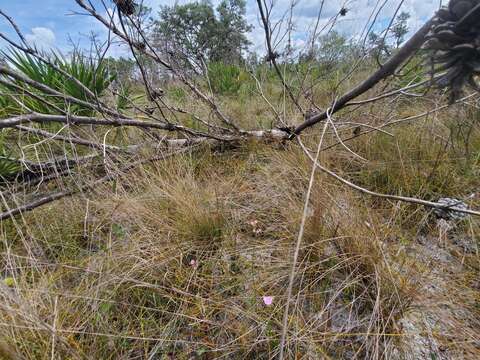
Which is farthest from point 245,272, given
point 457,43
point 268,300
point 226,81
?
point 226,81

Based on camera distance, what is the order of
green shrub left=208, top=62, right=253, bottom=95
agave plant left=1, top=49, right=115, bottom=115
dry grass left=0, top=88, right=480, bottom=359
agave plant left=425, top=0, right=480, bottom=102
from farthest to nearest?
green shrub left=208, top=62, right=253, bottom=95 < agave plant left=1, top=49, right=115, bottom=115 < dry grass left=0, top=88, right=480, bottom=359 < agave plant left=425, top=0, right=480, bottom=102

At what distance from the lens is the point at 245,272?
2.71 feet

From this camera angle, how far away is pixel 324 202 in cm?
93

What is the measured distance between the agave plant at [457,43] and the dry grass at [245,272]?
0.50 metres

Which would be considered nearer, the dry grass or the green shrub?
the dry grass

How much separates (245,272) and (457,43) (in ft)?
2.55

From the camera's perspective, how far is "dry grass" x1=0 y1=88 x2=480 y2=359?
0.63 meters

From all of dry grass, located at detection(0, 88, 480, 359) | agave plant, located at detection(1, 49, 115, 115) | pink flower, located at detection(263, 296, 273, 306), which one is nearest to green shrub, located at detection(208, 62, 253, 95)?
→ agave plant, located at detection(1, 49, 115, 115)

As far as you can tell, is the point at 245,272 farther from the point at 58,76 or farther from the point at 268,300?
the point at 58,76

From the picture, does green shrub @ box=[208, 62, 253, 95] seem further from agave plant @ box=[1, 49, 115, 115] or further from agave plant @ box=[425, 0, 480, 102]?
agave plant @ box=[425, 0, 480, 102]

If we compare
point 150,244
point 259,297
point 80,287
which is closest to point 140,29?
point 150,244

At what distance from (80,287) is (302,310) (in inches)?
28.5

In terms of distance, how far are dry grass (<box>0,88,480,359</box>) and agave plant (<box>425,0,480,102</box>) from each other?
495 millimetres

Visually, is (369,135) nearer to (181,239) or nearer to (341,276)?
(341,276)
